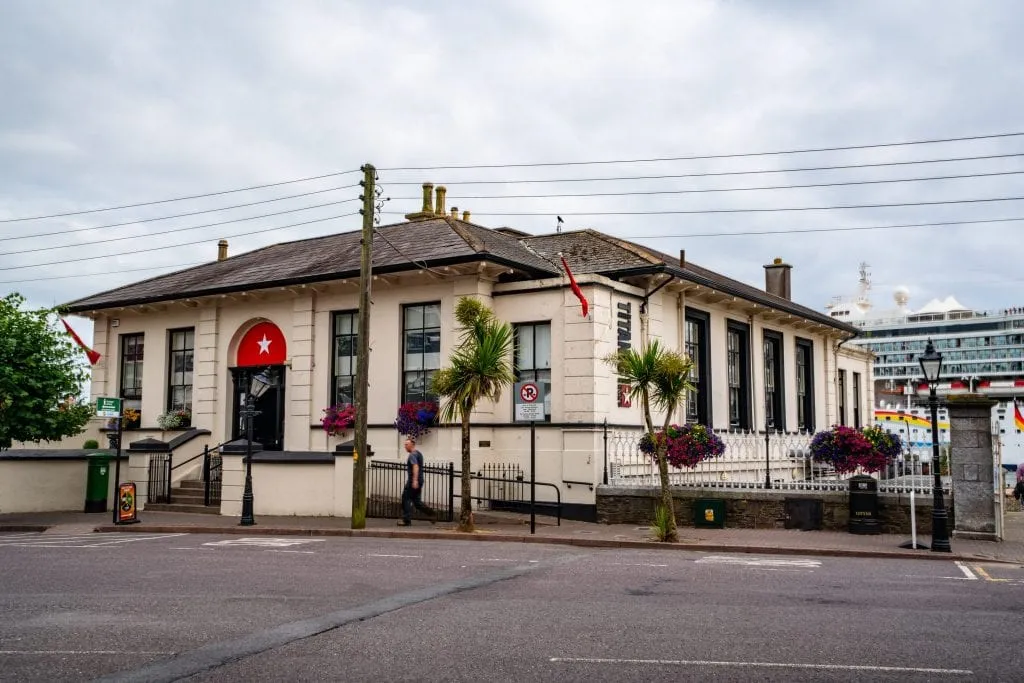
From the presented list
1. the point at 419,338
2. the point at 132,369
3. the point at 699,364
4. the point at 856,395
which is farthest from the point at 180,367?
the point at 856,395

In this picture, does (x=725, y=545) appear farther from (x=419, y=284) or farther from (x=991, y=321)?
(x=991, y=321)

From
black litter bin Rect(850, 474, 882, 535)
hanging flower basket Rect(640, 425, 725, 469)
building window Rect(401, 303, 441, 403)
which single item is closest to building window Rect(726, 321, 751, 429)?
hanging flower basket Rect(640, 425, 725, 469)

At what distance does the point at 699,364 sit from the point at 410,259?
8896 mm

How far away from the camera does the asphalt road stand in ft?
23.4

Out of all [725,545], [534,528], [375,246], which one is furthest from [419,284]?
[725,545]

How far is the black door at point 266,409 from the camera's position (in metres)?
25.1

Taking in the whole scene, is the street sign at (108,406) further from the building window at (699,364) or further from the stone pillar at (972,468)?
the stone pillar at (972,468)

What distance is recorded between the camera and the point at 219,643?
805cm

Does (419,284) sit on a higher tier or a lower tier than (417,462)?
higher

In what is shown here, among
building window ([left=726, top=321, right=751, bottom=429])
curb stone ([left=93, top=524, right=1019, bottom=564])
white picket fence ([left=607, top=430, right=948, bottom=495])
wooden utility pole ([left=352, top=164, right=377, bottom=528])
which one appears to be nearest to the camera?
curb stone ([left=93, top=524, right=1019, bottom=564])

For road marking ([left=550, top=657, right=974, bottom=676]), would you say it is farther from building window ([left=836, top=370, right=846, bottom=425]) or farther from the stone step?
building window ([left=836, top=370, right=846, bottom=425])

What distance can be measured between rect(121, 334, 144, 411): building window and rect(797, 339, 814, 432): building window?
21.4m

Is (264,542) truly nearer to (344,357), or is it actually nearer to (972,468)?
(344,357)

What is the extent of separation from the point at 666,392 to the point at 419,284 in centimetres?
802
